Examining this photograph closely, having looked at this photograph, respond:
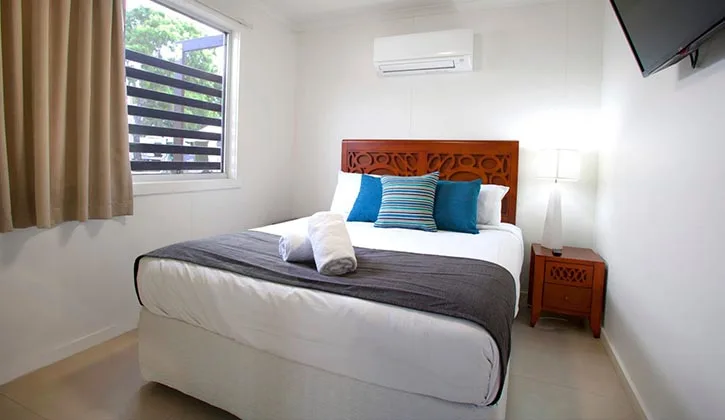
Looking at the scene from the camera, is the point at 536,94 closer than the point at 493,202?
No

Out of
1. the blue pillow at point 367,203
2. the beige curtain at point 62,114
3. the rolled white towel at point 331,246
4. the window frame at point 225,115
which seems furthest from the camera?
the blue pillow at point 367,203

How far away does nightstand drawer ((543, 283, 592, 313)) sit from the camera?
2.67m

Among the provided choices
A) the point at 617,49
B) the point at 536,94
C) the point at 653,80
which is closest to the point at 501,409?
the point at 653,80

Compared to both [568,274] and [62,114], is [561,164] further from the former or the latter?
[62,114]

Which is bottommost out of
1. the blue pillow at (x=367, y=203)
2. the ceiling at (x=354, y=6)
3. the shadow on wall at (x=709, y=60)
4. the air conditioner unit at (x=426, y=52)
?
the blue pillow at (x=367, y=203)

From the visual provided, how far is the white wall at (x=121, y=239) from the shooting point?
2057 millimetres

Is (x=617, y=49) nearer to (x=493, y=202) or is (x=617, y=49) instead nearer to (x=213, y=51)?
(x=493, y=202)

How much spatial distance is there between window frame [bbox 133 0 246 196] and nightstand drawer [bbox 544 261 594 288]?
2.62 metres

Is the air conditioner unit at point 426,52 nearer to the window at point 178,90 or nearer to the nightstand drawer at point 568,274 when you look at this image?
the window at point 178,90

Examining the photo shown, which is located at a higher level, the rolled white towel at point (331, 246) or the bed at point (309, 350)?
the rolled white towel at point (331, 246)

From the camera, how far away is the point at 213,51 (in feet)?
10.8

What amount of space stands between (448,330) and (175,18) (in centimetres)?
293

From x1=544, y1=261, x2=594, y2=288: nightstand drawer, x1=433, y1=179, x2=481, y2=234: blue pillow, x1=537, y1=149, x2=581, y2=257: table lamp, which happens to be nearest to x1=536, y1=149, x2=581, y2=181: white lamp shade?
x1=537, y1=149, x2=581, y2=257: table lamp

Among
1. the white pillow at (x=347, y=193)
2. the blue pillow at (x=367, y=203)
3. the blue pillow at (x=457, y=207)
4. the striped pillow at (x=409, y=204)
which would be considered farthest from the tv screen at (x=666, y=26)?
the white pillow at (x=347, y=193)
